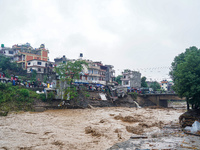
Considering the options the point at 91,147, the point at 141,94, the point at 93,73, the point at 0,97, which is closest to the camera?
the point at 91,147

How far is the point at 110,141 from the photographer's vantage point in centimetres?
1134

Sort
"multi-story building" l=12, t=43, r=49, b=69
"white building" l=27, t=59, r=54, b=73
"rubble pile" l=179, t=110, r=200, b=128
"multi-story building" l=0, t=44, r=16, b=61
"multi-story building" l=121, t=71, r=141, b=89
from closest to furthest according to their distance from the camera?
"rubble pile" l=179, t=110, r=200, b=128
"white building" l=27, t=59, r=54, b=73
"multi-story building" l=12, t=43, r=49, b=69
"multi-story building" l=0, t=44, r=16, b=61
"multi-story building" l=121, t=71, r=141, b=89

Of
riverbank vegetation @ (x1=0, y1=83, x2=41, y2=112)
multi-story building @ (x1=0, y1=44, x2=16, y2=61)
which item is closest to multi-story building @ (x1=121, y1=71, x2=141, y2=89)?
riverbank vegetation @ (x1=0, y1=83, x2=41, y2=112)

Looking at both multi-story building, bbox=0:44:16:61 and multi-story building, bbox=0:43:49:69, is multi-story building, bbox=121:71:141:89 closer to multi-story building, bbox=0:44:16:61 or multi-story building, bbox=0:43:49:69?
multi-story building, bbox=0:43:49:69

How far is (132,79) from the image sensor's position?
2371 inches

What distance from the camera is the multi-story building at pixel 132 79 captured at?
197 feet

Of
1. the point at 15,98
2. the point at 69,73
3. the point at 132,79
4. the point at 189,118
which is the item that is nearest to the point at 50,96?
the point at 15,98

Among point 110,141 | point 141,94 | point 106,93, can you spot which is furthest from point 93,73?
point 110,141

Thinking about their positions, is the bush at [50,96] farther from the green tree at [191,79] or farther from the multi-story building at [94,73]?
the green tree at [191,79]

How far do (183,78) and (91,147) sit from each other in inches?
419

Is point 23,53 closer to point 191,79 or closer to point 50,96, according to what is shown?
point 50,96

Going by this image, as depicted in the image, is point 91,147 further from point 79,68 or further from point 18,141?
point 79,68

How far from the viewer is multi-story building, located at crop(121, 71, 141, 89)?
2364 inches

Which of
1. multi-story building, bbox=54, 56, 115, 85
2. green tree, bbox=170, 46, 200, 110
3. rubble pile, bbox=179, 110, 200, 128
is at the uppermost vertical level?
multi-story building, bbox=54, 56, 115, 85
